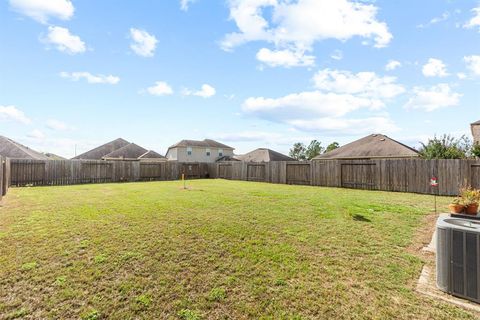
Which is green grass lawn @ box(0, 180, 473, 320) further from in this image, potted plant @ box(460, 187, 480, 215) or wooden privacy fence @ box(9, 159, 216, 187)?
wooden privacy fence @ box(9, 159, 216, 187)

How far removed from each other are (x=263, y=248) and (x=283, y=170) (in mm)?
14444

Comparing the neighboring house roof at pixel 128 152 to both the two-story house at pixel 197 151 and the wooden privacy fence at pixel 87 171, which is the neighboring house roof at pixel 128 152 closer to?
the two-story house at pixel 197 151

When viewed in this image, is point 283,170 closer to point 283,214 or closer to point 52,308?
point 283,214

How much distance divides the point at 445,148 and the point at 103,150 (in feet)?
121

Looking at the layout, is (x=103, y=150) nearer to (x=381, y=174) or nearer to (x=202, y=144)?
(x=202, y=144)

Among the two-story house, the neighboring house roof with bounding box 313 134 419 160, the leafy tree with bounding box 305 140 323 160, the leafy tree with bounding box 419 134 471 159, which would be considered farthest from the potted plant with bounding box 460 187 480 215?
the leafy tree with bounding box 305 140 323 160

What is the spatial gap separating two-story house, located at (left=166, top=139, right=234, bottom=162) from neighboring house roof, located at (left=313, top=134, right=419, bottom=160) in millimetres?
17683

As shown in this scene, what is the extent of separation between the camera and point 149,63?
41.9 ft

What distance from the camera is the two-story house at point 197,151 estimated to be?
35.6 metres

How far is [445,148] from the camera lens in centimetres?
1591

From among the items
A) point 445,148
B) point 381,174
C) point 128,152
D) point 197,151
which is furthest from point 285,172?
point 128,152

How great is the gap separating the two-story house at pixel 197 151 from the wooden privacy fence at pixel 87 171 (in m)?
10.9

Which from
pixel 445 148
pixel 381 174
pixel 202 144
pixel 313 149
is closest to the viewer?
pixel 381 174

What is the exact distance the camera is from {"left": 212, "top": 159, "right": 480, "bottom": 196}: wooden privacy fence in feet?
36.6
